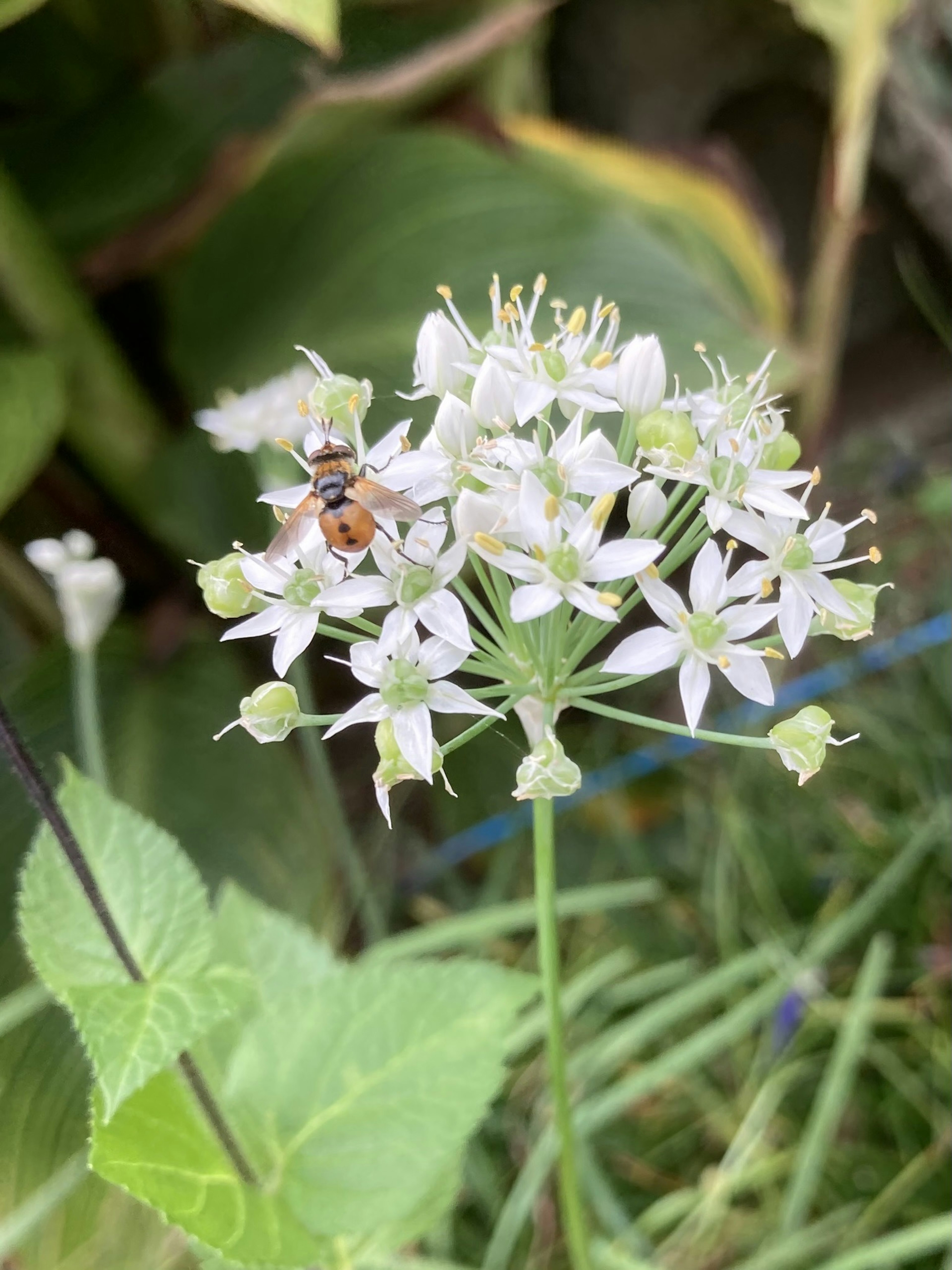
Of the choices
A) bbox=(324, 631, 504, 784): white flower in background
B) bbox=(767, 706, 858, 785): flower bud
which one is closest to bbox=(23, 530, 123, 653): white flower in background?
bbox=(324, 631, 504, 784): white flower in background

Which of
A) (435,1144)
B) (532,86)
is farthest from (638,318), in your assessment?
(435,1144)

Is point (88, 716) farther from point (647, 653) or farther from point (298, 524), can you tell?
point (647, 653)

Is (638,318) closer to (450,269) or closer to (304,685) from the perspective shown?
(450,269)

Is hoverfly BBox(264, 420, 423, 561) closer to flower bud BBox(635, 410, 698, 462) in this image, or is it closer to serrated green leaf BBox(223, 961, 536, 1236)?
flower bud BBox(635, 410, 698, 462)

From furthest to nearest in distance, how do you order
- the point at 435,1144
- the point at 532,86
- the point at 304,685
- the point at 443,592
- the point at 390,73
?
the point at 532,86 < the point at 390,73 < the point at 304,685 < the point at 435,1144 < the point at 443,592

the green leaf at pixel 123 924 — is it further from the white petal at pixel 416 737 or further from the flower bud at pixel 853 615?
the flower bud at pixel 853 615

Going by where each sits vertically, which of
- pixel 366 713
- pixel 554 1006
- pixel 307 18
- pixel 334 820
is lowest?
pixel 334 820

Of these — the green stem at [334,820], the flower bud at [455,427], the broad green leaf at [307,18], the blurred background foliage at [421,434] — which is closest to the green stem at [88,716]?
the blurred background foliage at [421,434]

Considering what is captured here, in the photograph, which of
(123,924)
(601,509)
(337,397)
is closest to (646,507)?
(601,509)
